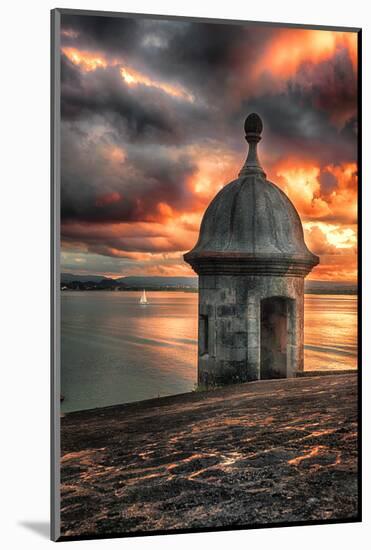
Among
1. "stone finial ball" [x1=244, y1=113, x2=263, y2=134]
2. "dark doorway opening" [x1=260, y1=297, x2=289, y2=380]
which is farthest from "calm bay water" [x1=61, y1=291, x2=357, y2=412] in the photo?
"stone finial ball" [x1=244, y1=113, x2=263, y2=134]

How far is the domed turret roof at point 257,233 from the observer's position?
25.9 feet

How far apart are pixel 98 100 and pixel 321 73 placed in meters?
2.23

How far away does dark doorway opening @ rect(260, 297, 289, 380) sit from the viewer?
8.50 m

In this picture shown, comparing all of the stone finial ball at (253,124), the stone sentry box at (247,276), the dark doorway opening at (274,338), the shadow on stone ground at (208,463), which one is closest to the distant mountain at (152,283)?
the stone sentry box at (247,276)

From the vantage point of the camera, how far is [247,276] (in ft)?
26.6

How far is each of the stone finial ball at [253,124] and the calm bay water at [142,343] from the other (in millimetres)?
1731

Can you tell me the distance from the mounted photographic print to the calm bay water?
0.06 ft

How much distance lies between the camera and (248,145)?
24.7 ft

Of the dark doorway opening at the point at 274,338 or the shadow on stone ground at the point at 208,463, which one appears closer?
the shadow on stone ground at the point at 208,463

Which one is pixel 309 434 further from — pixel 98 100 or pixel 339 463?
pixel 98 100

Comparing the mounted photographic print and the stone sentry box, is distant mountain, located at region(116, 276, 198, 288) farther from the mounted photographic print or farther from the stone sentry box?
the stone sentry box

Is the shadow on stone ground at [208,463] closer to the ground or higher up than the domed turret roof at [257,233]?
closer to the ground

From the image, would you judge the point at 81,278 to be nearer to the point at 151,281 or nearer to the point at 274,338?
the point at 151,281

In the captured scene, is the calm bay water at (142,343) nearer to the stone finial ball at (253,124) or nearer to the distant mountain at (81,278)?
the distant mountain at (81,278)
